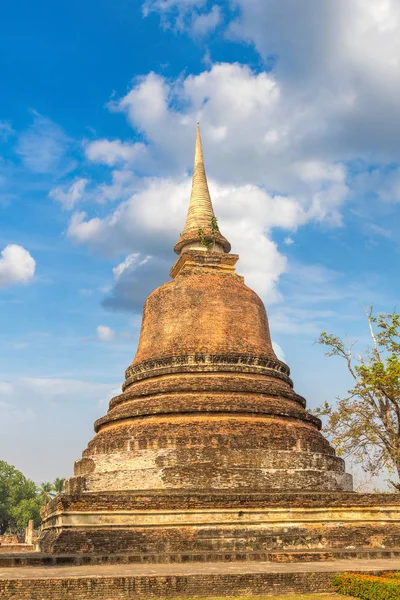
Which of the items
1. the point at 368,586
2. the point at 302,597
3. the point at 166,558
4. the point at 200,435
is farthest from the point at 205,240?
the point at 368,586

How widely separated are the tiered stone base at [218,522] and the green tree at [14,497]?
46.0 metres

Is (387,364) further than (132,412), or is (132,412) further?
(387,364)

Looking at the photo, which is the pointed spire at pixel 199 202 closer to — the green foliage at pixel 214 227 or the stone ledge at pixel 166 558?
the green foliage at pixel 214 227

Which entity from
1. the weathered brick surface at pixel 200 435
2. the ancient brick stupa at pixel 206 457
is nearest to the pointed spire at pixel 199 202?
the ancient brick stupa at pixel 206 457

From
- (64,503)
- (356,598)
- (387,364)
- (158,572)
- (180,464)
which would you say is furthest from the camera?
(387,364)

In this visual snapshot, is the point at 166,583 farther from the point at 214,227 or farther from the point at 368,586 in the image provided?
the point at 214,227

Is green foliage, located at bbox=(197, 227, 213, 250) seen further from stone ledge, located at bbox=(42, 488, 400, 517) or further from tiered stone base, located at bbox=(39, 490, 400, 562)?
tiered stone base, located at bbox=(39, 490, 400, 562)

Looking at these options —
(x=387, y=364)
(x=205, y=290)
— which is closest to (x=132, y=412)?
(x=205, y=290)

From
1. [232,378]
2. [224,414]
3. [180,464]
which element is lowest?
[180,464]

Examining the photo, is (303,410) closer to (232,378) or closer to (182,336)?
(232,378)

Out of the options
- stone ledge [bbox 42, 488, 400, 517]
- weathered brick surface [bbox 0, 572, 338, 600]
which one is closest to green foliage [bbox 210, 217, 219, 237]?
stone ledge [bbox 42, 488, 400, 517]

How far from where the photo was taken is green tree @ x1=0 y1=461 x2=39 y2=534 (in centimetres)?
5841

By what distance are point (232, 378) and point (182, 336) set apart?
2472mm

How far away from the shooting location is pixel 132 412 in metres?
18.5
